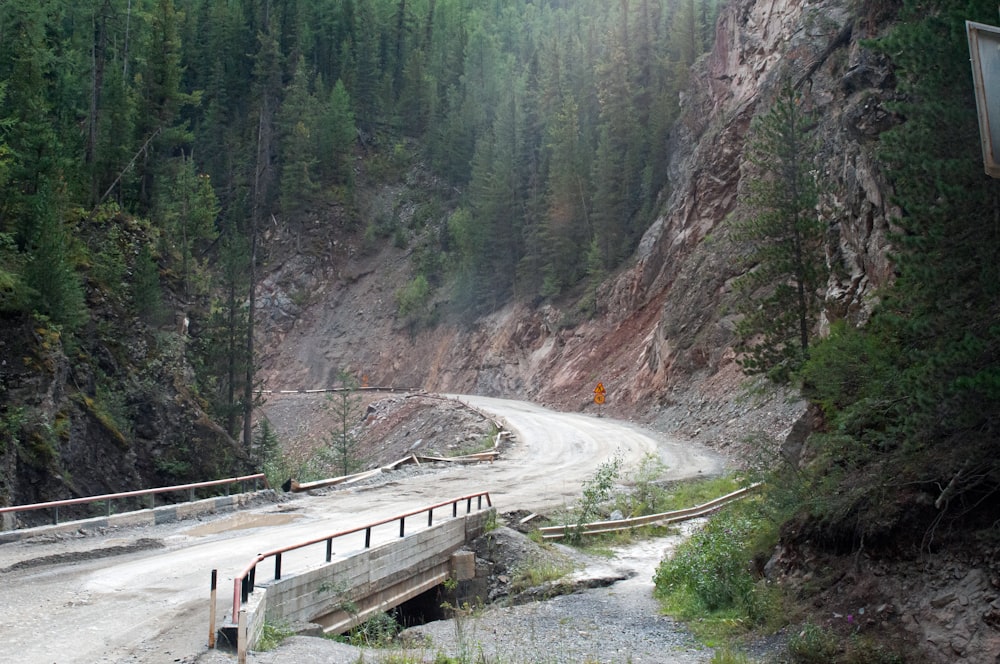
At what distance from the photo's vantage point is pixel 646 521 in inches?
808

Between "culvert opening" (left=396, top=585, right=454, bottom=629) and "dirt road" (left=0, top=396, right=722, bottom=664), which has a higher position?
"dirt road" (left=0, top=396, right=722, bottom=664)

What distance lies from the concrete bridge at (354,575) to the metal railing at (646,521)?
74.1 inches

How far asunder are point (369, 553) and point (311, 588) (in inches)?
71.5

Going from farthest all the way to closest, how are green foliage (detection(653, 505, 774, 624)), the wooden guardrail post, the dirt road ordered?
green foliage (detection(653, 505, 774, 624)) < the dirt road < the wooden guardrail post

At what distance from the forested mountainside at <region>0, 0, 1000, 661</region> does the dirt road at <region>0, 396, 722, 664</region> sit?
19.3ft

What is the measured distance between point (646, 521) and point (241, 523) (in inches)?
387

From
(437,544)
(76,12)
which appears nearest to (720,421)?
(437,544)

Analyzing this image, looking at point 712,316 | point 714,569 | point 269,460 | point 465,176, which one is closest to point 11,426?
point 269,460

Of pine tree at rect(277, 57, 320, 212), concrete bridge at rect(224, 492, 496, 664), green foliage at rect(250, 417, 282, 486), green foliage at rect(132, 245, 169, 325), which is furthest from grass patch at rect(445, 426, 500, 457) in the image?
pine tree at rect(277, 57, 320, 212)

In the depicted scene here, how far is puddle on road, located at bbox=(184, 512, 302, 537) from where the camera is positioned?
16.0 m

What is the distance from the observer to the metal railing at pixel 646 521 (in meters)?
19.1

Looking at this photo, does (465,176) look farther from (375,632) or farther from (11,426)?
(375,632)

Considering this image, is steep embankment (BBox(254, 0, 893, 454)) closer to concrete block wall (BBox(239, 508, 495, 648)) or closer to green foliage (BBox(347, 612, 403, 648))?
concrete block wall (BBox(239, 508, 495, 648))

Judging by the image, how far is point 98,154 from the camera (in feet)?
108
